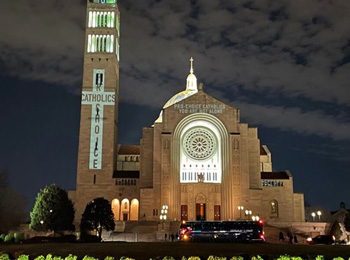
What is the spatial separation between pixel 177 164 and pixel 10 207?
30481 millimetres

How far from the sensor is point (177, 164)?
62750 millimetres

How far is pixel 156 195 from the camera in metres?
61.5

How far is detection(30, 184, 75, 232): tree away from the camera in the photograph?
51.6 meters

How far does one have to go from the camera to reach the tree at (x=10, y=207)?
216ft

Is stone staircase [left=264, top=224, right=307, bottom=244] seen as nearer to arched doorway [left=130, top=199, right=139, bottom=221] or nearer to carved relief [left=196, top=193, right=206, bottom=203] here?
carved relief [left=196, top=193, right=206, bottom=203]

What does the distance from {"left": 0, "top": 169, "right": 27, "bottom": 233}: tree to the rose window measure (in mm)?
26778

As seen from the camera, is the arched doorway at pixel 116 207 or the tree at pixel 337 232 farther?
the arched doorway at pixel 116 207

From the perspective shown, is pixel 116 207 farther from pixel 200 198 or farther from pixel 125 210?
pixel 200 198

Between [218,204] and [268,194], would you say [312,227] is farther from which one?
[218,204]

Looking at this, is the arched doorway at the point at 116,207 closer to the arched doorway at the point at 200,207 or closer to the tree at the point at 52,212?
the arched doorway at the point at 200,207

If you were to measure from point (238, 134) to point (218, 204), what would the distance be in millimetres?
9944

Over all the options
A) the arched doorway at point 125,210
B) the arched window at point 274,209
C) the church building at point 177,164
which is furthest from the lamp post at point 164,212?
the arched window at point 274,209

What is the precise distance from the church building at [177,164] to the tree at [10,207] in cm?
1008

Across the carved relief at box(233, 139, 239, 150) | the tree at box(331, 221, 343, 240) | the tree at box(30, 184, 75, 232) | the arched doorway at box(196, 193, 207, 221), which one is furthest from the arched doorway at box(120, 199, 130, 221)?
the tree at box(331, 221, 343, 240)
